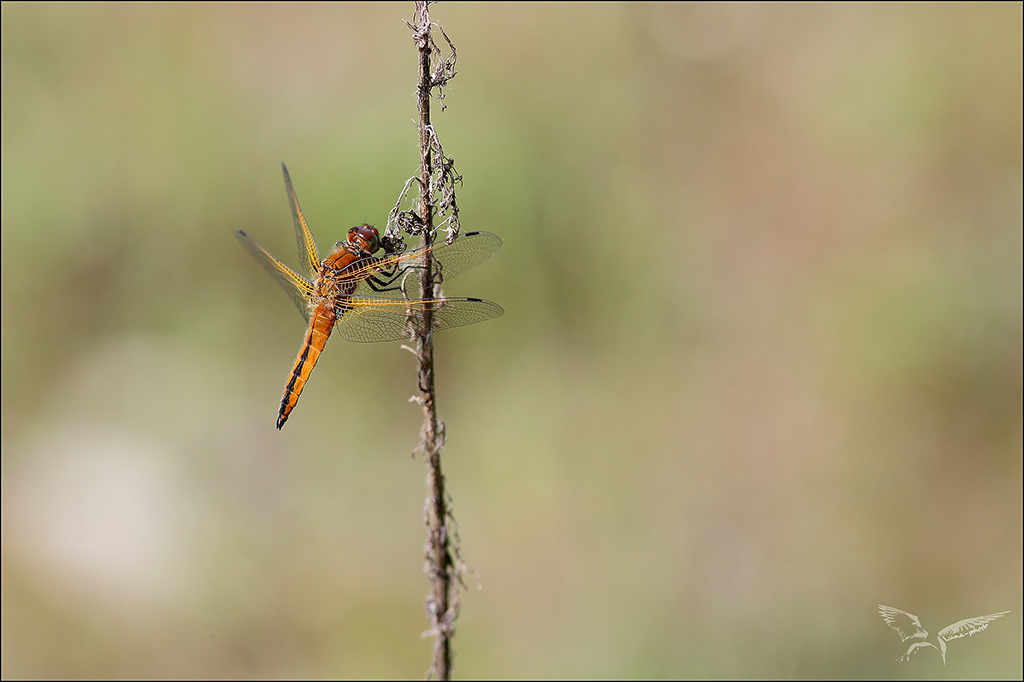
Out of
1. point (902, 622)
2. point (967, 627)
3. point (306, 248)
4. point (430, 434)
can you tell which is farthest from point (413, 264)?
point (967, 627)

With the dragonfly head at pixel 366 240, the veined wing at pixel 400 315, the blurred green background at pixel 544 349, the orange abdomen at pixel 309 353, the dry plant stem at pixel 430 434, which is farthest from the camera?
the blurred green background at pixel 544 349

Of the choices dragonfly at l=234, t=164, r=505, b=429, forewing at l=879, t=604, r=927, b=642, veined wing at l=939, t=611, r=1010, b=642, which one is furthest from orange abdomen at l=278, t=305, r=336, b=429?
veined wing at l=939, t=611, r=1010, b=642

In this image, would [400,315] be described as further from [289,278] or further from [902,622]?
[902,622]

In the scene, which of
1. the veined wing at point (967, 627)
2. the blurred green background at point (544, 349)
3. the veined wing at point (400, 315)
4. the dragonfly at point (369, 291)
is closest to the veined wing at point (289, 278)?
the dragonfly at point (369, 291)

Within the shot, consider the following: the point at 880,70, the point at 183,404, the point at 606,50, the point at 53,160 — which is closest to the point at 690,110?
the point at 606,50

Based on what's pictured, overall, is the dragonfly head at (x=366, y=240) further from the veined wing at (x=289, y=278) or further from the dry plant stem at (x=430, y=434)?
the dry plant stem at (x=430, y=434)

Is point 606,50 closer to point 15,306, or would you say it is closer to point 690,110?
point 690,110
